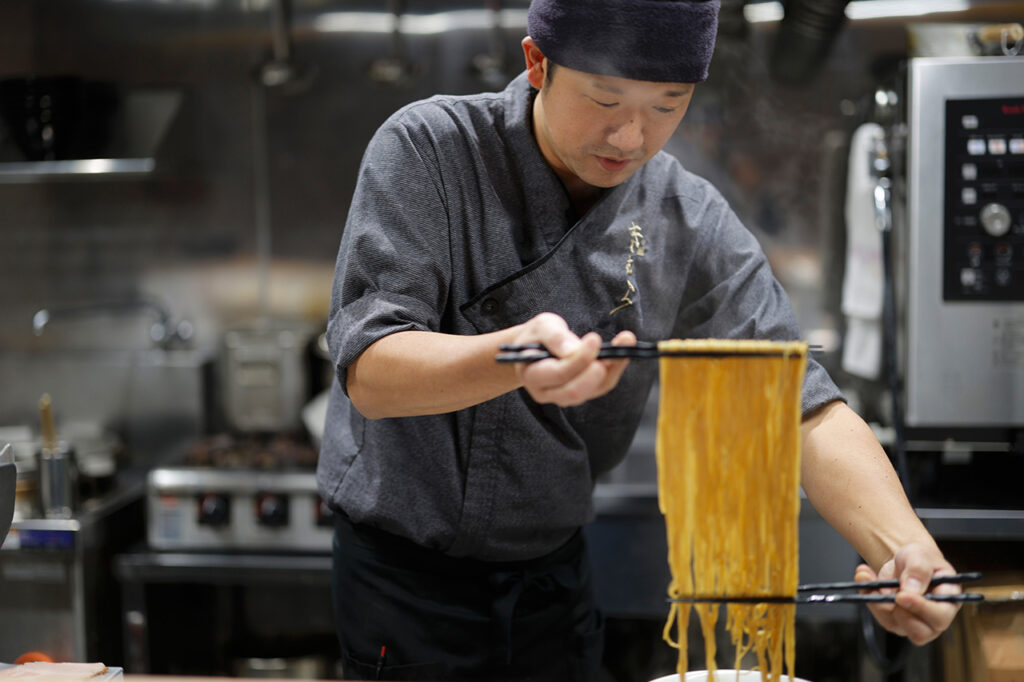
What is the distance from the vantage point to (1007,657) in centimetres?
197

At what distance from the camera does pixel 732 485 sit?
1166 mm

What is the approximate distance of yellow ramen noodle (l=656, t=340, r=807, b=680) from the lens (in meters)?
1.14

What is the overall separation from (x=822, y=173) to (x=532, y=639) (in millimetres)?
2022

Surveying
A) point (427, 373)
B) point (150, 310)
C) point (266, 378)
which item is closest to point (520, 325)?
point (427, 373)

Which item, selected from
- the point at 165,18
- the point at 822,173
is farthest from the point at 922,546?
the point at 165,18

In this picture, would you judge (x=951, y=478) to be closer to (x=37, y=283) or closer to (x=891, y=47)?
(x=891, y=47)

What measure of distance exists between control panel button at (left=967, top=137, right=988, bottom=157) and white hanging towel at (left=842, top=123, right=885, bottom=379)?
1.09 ft

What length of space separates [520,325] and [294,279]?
2268 millimetres

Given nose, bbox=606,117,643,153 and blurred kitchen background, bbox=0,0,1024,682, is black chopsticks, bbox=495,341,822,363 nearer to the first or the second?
nose, bbox=606,117,643,153

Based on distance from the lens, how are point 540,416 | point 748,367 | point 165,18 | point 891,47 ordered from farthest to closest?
point 165,18
point 891,47
point 540,416
point 748,367

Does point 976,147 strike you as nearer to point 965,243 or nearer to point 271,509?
point 965,243

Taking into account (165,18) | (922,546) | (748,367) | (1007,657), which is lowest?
(1007,657)

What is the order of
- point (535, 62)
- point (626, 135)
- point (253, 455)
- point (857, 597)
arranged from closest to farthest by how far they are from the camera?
point (857, 597)
point (626, 135)
point (535, 62)
point (253, 455)

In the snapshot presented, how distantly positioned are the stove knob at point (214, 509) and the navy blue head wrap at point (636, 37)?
5.84 feet
